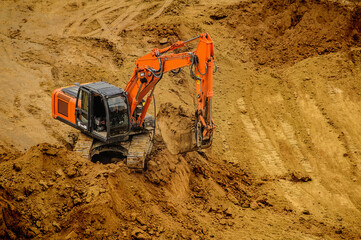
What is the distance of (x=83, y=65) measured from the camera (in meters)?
17.2

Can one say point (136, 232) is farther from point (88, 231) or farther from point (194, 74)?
point (194, 74)

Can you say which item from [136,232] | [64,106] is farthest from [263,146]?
[136,232]

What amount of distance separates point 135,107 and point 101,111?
91 cm

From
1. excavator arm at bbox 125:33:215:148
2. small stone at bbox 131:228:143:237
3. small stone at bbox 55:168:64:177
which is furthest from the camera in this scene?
excavator arm at bbox 125:33:215:148

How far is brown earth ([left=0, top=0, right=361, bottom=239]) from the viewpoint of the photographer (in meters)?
9.31

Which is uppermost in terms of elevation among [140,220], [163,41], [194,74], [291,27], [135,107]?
[194,74]

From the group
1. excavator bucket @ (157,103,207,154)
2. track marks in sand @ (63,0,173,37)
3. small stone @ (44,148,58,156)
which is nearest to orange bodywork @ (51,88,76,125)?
small stone @ (44,148,58,156)

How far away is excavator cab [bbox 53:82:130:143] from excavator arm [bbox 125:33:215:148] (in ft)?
1.47

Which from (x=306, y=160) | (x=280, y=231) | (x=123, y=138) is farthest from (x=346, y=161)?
Answer: (x=123, y=138)

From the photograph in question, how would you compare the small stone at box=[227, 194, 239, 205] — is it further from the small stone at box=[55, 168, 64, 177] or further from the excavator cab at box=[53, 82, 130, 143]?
the small stone at box=[55, 168, 64, 177]

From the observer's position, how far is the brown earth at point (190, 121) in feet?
30.6

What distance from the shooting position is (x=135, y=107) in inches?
446

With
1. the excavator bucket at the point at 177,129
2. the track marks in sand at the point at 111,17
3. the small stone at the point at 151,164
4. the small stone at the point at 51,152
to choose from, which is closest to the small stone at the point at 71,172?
the small stone at the point at 51,152

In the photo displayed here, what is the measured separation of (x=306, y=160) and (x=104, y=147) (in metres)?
6.50
